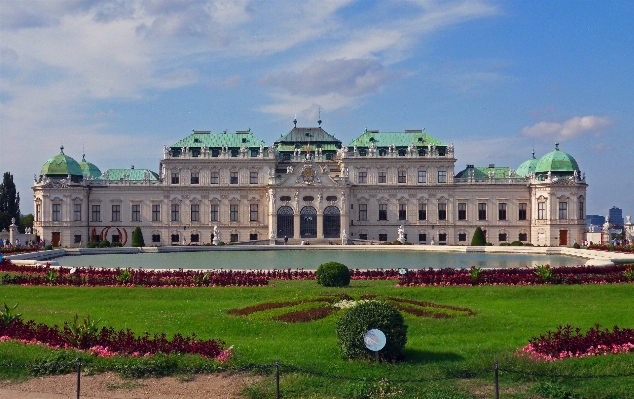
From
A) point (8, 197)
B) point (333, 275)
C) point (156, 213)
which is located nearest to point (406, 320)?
point (333, 275)

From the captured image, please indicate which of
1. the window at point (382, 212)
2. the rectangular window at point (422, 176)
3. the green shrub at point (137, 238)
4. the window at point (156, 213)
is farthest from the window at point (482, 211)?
the green shrub at point (137, 238)

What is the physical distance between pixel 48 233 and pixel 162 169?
13.5 metres

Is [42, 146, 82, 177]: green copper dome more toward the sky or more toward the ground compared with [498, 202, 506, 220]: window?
more toward the sky

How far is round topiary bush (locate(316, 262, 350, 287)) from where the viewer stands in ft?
88.3

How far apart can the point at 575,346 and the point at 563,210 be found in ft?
205

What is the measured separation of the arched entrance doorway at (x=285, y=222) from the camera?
75.9 m

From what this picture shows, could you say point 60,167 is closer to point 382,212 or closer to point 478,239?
point 382,212

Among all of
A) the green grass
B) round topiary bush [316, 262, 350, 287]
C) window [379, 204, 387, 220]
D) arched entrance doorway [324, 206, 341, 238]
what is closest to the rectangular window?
window [379, 204, 387, 220]

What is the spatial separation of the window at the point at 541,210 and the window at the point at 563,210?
1625mm

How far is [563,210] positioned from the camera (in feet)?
243

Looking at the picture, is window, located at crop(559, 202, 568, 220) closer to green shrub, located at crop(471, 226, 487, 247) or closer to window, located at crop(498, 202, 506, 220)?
window, located at crop(498, 202, 506, 220)

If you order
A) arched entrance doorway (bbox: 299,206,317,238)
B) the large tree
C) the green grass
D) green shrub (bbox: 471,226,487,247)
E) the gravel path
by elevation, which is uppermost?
the large tree

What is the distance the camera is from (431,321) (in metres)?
18.7

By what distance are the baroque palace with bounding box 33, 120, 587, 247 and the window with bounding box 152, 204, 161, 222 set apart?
0.11m
